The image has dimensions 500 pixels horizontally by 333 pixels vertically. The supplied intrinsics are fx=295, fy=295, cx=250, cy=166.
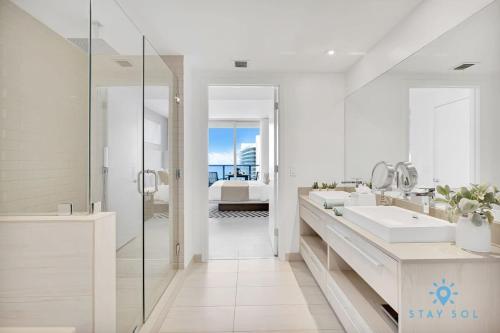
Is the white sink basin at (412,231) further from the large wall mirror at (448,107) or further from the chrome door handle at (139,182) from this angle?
the chrome door handle at (139,182)

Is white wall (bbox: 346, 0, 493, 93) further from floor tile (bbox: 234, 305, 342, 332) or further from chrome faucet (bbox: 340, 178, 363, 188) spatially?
floor tile (bbox: 234, 305, 342, 332)

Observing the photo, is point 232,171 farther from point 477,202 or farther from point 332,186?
point 477,202

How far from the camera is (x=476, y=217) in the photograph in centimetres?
136

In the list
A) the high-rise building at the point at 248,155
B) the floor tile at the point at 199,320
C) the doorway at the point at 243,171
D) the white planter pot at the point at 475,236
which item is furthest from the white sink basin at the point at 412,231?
the high-rise building at the point at 248,155

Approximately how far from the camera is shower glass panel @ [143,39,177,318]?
219 centimetres

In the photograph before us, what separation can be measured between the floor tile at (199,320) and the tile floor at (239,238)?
1.29 metres

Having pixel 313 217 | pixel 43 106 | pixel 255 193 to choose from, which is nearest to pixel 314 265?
pixel 313 217

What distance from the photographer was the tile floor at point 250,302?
7.02 ft

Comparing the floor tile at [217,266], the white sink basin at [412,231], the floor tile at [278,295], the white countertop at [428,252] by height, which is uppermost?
the white sink basin at [412,231]

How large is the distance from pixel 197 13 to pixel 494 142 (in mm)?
2046

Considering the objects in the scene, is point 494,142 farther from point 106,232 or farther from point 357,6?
point 106,232

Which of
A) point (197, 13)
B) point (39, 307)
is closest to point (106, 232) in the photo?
point (39, 307)

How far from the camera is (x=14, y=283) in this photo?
1.27 meters

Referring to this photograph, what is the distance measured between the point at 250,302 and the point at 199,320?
1.54ft
